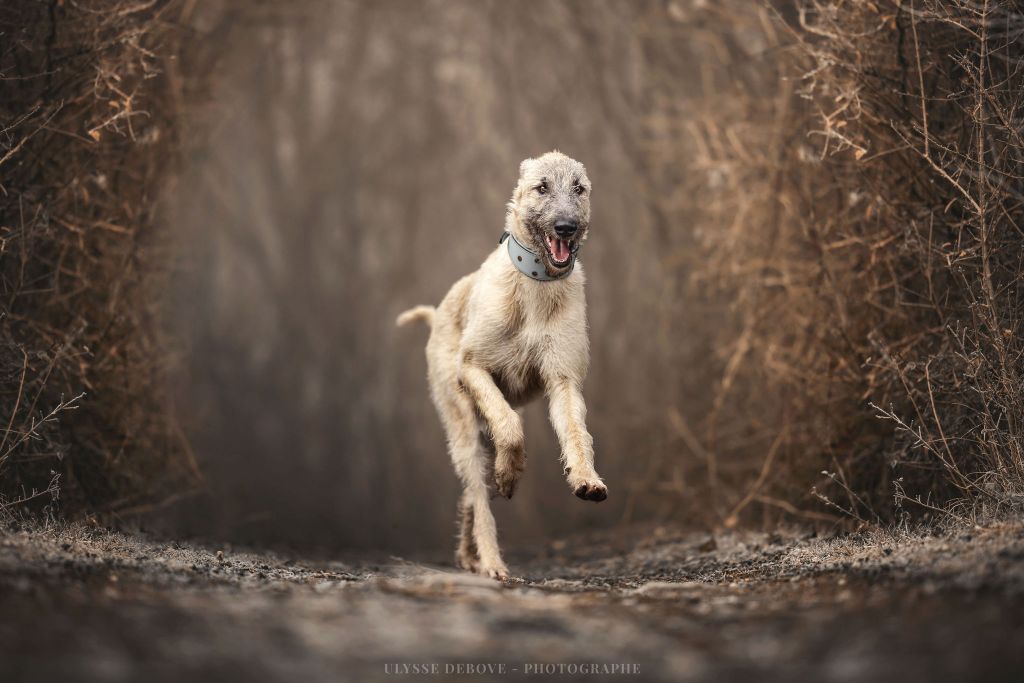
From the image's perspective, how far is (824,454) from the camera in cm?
776

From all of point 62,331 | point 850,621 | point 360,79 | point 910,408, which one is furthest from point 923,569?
point 360,79

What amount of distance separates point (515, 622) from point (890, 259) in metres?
4.17

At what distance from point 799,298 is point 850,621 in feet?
15.5

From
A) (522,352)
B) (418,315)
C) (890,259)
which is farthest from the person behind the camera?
(418,315)

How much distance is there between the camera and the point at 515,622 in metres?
4.07

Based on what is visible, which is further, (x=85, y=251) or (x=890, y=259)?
(x=85, y=251)

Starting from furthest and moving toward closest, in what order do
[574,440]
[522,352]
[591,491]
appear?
[522,352], [574,440], [591,491]

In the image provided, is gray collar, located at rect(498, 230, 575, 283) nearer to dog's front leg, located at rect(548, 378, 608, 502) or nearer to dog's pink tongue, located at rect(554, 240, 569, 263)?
dog's pink tongue, located at rect(554, 240, 569, 263)

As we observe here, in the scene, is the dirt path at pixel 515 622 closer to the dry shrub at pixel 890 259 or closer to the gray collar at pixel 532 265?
the dry shrub at pixel 890 259

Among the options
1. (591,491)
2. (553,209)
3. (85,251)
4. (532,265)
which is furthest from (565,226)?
(85,251)

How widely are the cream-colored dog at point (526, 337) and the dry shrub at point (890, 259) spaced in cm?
163

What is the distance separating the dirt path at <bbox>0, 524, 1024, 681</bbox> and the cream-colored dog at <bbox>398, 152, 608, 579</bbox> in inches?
36.7

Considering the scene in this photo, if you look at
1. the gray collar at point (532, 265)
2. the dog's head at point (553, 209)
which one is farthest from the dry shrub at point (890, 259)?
the gray collar at point (532, 265)

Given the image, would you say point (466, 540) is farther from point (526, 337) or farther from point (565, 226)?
point (565, 226)
